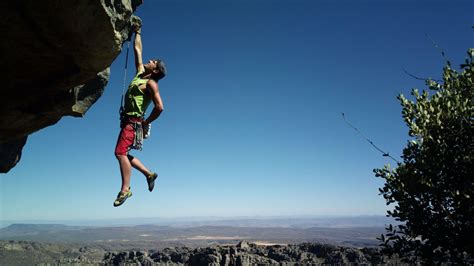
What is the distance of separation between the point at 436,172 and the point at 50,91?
39.0 ft

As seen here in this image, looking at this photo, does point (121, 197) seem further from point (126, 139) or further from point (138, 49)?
point (138, 49)

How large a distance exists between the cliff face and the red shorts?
1.44 meters

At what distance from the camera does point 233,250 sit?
2990 inches

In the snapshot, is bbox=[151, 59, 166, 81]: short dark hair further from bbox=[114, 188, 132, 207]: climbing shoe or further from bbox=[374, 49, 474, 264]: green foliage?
bbox=[374, 49, 474, 264]: green foliage

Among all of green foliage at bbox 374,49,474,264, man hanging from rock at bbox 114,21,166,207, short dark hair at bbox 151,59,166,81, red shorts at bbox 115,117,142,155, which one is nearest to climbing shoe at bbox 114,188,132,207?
man hanging from rock at bbox 114,21,166,207

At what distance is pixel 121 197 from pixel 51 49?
3.07 metres

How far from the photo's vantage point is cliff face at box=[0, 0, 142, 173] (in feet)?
19.2

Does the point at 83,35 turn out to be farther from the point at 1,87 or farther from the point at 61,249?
the point at 61,249

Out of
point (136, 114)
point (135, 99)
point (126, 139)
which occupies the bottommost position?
point (126, 139)

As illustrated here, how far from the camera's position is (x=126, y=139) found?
6883 millimetres

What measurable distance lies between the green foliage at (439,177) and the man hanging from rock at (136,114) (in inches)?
381

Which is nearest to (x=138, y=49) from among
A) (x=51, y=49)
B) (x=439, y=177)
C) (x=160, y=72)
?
(x=160, y=72)

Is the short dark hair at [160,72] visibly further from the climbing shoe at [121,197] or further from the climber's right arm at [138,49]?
the climbing shoe at [121,197]

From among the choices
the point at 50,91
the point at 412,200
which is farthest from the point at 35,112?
the point at 412,200
